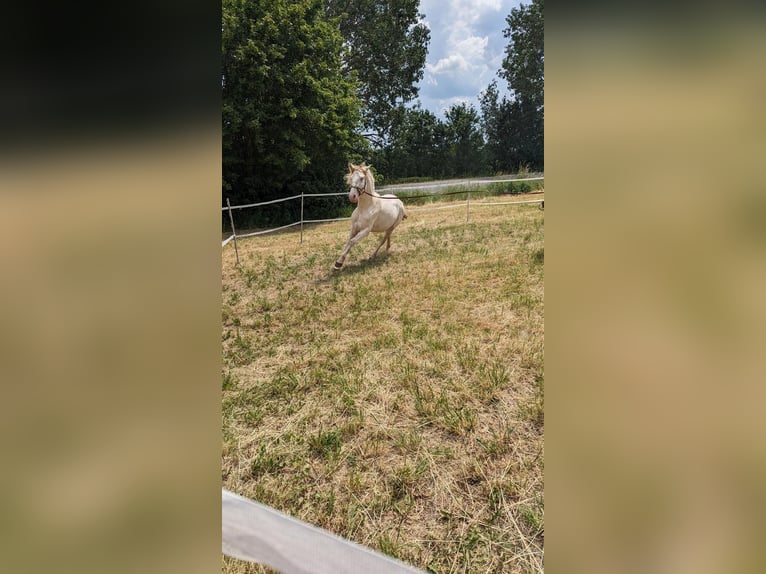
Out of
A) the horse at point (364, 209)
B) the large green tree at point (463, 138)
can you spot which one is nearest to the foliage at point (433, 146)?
the large green tree at point (463, 138)

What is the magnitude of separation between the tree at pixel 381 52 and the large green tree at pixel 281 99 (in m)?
0.97

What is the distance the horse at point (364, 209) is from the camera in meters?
4.17

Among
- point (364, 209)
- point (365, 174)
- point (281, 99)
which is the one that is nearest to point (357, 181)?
point (365, 174)

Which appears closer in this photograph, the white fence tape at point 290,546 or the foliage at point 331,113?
the white fence tape at point 290,546

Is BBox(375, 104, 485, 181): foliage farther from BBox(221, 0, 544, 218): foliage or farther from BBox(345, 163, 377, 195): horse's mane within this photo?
BBox(345, 163, 377, 195): horse's mane

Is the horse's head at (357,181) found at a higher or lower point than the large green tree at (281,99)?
lower

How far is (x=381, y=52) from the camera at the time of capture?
10266 millimetres

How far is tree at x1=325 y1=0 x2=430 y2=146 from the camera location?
31.7 feet

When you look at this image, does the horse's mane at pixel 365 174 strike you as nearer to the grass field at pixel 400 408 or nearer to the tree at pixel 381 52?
the grass field at pixel 400 408

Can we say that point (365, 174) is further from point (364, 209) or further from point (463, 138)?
point (463, 138)

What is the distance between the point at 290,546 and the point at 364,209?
3842 millimetres
